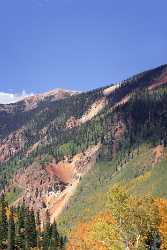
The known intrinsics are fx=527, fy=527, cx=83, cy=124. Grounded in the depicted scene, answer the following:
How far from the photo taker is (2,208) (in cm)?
17488

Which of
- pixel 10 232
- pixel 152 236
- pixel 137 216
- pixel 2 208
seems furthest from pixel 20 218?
pixel 137 216

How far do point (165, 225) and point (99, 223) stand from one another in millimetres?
18439

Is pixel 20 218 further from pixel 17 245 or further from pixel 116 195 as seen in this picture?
pixel 116 195

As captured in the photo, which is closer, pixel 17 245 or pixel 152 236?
pixel 152 236

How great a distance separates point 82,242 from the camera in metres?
172

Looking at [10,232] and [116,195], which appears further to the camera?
[10,232]

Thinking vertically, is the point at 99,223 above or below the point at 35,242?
above

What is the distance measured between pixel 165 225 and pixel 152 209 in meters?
12.7

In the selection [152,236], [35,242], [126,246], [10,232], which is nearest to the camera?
[126,246]

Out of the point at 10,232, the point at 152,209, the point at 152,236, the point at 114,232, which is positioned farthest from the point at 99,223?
the point at 10,232

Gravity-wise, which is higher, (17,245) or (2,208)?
(2,208)

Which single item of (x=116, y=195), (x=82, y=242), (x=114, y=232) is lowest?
(x=82, y=242)

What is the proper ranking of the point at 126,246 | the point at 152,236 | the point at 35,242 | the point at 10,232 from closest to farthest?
the point at 126,246 → the point at 152,236 → the point at 10,232 → the point at 35,242

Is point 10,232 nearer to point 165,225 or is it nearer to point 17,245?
point 17,245
